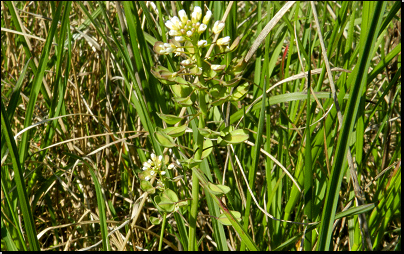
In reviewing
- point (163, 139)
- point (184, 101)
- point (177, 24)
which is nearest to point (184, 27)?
point (177, 24)

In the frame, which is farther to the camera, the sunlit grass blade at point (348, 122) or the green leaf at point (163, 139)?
the green leaf at point (163, 139)

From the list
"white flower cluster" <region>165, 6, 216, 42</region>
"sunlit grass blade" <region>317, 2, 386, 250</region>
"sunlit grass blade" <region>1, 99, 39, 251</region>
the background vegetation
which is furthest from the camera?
the background vegetation

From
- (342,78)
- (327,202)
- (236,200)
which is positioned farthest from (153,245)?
(342,78)

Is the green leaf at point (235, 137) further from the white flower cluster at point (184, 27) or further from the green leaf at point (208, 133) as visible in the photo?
the white flower cluster at point (184, 27)

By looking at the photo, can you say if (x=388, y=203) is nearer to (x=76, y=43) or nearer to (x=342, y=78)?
(x=342, y=78)

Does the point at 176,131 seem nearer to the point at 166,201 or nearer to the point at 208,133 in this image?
the point at 208,133

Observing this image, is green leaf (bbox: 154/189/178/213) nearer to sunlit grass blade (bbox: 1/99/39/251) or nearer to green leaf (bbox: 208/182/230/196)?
green leaf (bbox: 208/182/230/196)

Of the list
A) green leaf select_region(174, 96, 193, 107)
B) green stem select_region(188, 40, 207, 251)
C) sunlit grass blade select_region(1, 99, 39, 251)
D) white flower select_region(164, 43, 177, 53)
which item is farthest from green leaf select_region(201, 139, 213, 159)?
sunlit grass blade select_region(1, 99, 39, 251)

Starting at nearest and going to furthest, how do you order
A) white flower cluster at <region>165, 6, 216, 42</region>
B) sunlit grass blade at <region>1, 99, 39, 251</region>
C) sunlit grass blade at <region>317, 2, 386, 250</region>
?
sunlit grass blade at <region>317, 2, 386, 250</region> < white flower cluster at <region>165, 6, 216, 42</region> < sunlit grass blade at <region>1, 99, 39, 251</region>

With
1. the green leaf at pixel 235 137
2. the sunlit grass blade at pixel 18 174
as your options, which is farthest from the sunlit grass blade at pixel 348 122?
the sunlit grass blade at pixel 18 174
